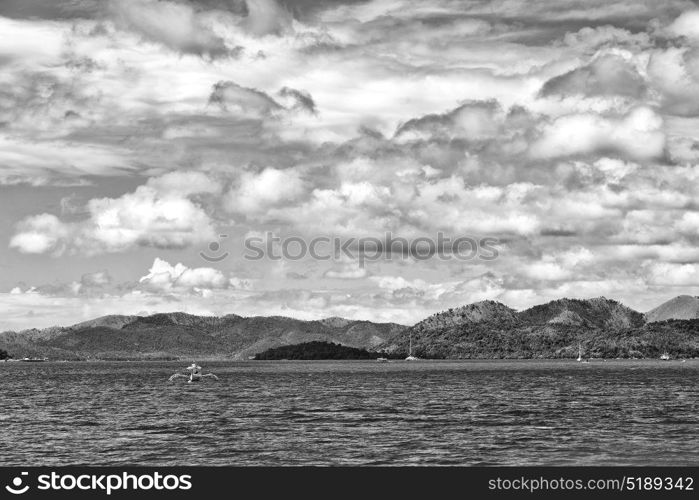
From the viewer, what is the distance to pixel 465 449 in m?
72.1

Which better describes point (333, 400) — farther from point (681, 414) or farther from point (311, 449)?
point (311, 449)

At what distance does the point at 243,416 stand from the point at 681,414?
50.1 meters

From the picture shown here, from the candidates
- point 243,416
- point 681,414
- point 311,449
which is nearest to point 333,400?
point 243,416

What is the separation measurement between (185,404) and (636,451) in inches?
2913

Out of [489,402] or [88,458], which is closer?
[88,458]

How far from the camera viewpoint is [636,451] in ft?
231

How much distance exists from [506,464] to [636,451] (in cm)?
1275
